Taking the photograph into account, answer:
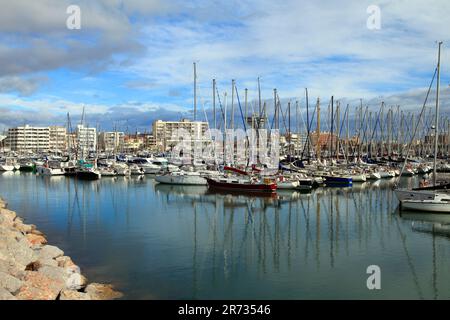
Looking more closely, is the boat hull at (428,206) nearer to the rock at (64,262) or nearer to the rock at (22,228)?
the rock at (64,262)

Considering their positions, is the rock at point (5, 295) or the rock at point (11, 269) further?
the rock at point (11, 269)

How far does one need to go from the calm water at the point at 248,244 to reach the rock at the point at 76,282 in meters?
0.57

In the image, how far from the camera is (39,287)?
13.2 meters

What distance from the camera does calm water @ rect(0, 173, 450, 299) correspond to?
16.1 metres

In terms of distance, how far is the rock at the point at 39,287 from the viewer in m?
12.5

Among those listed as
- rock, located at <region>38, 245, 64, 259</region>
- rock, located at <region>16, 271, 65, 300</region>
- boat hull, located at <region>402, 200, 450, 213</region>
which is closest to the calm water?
boat hull, located at <region>402, 200, 450, 213</region>

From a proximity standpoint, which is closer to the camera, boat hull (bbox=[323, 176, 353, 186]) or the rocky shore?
the rocky shore

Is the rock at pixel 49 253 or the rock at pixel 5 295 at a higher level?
the rock at pixel 5 295

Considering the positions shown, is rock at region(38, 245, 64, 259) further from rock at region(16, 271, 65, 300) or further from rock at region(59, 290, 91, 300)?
rock at region(59, 290, 91, 300)

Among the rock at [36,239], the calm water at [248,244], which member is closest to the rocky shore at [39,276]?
the calm water at [248,244]

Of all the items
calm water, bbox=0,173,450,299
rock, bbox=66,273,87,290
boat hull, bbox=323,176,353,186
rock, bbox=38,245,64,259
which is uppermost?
boat hull, bbox=323,176,353,186

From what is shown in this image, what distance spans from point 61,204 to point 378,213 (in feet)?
87.7

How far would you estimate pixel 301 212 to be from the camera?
109 ft

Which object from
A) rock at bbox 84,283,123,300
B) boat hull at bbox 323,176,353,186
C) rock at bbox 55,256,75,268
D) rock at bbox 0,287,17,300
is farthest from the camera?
boat hull at bbox 323,176,353,186
